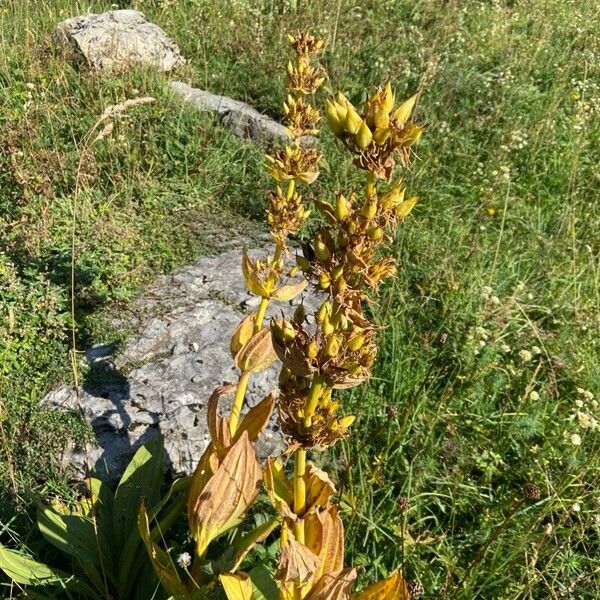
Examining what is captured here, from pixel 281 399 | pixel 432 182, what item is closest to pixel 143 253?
pixel 432 182

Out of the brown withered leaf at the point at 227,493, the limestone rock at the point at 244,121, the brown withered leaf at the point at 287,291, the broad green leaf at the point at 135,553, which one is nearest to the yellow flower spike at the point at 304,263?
the brown withered leaf at the point at 227,493

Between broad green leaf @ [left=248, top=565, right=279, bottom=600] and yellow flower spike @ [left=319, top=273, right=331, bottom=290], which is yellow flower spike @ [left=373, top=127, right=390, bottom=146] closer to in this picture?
yellow flower spike @ [left=319, top=273, right=331, bottom=290]

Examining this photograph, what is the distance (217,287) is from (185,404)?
790 millimetres

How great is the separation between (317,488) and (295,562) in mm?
190

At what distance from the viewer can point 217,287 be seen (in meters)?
3.22

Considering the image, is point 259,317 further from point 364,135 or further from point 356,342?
point 364,135

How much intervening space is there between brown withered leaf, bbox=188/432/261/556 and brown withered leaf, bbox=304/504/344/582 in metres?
0.30

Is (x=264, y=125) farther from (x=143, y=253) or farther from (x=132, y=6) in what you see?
(x=132, y=6)

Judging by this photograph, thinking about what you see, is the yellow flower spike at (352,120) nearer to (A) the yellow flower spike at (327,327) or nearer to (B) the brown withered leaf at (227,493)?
(A) the yellow flower spike at (327,327)

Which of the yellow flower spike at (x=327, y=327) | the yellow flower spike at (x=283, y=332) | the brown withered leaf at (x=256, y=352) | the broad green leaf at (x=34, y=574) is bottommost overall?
the broad green leaf at (x=34, y=574)

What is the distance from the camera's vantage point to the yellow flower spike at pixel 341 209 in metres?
1.13

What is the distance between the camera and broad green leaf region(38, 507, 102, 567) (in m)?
1.98

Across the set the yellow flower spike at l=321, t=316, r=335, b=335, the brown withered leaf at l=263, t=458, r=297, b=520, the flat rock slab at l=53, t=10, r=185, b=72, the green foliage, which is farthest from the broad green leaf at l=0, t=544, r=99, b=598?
the flat rock slab at l=53, t=10, r=185, b=72

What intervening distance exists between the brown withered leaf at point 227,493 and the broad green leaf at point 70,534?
461 millimetres
